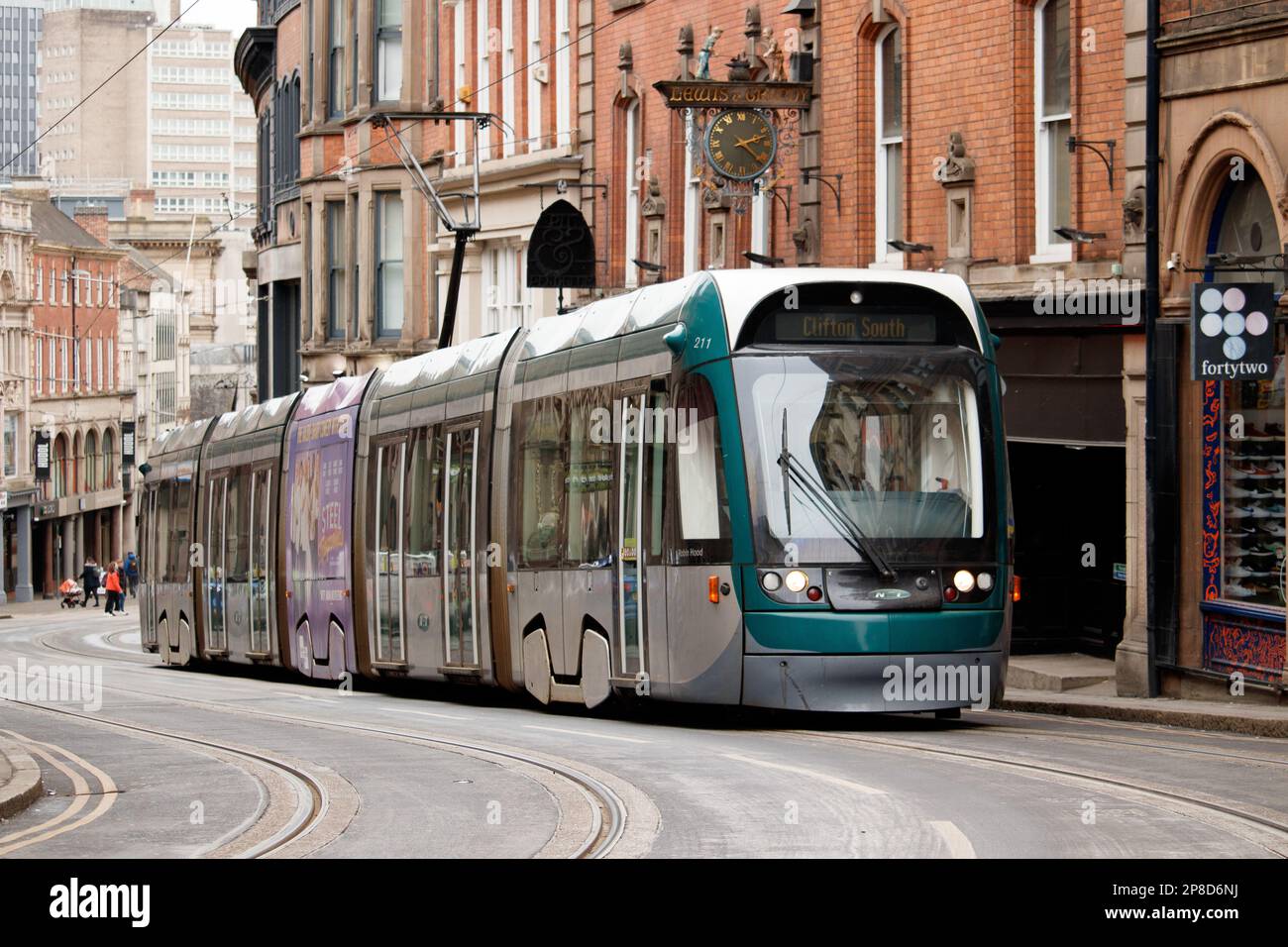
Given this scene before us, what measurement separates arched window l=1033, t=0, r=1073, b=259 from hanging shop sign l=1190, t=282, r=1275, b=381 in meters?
4.24

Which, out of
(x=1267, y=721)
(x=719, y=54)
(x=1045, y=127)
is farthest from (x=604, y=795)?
(x=719, y=54)

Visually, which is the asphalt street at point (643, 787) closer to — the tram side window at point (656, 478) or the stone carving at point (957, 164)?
the tram side window at point (656, 478)

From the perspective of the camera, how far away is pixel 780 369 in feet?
51.4

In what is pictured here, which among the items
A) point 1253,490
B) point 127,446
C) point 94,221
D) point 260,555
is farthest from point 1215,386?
point 94,221

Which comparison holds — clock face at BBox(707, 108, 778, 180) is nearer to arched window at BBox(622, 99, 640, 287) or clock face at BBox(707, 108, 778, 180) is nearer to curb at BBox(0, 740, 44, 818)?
arched window at BBox(622, 99, 640, 287)

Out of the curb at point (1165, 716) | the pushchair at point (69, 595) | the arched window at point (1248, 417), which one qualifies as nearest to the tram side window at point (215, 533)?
the curb at point (1165, 716)

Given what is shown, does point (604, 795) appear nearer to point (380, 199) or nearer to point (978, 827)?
point (978, 827)

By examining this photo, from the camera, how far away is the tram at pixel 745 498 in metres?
15.5

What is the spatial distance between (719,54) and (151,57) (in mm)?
168011

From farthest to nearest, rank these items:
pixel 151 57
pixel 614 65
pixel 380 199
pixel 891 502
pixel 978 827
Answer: pixel 151 57
pixel 380 199
pixel 614 65
pixel 891 502
pixel 978 827

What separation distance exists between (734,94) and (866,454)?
462 inches

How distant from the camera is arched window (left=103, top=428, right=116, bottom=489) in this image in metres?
109

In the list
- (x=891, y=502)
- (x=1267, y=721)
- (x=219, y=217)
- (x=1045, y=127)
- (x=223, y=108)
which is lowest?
(x=1267, y=721)

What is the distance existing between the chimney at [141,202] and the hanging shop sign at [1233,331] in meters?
138
